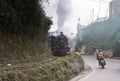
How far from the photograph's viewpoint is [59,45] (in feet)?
92.1

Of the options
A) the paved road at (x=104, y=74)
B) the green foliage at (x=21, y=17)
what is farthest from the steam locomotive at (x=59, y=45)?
the green foliage at (x=21, y=17)

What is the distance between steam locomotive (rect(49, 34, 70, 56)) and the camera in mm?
27233

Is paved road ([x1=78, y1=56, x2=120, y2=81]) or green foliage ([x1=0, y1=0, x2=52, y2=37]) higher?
green foliage ([x1=0, y1=0, x2=52, y2=37])

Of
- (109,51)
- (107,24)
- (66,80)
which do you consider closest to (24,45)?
(66,80)

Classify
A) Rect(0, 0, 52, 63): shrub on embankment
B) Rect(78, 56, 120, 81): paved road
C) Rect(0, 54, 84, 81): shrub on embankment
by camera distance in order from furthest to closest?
Rect(78, 56, 120, 81): paved road, Rect(0, 0, 52, 63): shrub on embankment, Rect(0, 54, 84, 81): shrub on embankment

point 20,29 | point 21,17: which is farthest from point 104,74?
point 21,17

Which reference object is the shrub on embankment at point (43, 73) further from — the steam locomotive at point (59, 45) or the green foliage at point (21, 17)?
the steam locomotive at point (59, 45)

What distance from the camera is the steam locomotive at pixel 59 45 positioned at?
27.2 metres

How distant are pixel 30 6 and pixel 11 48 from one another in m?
2.96

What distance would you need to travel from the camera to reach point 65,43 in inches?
1133

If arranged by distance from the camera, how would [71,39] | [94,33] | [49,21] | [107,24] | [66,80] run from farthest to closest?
[71,39] < [94,33] < [107,24] < [49,21] < [66,80]

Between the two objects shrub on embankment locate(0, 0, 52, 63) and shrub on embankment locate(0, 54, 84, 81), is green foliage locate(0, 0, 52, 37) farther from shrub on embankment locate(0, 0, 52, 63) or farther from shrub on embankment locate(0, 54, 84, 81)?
shrub on embankment locate(0, 54, 84, 81)

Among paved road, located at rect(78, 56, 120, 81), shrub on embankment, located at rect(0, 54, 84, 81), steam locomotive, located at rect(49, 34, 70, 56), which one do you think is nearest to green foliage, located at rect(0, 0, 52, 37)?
shrub on embankment, located at rect(0, 54, 84, 81)

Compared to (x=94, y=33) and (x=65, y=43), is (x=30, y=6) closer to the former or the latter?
(x=65, y=43)
